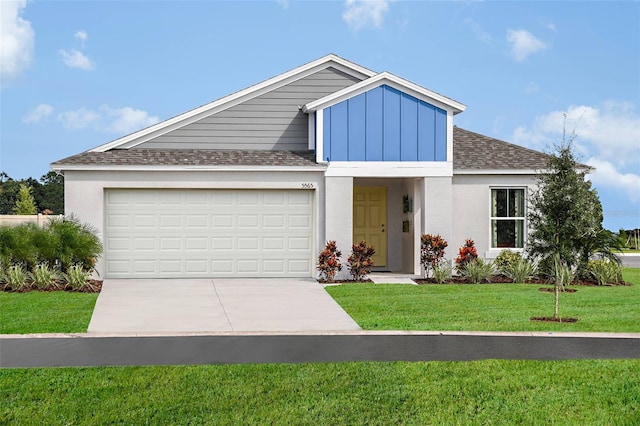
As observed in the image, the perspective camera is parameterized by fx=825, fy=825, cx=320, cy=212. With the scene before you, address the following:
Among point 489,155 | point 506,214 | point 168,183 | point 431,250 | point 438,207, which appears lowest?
point 431,250

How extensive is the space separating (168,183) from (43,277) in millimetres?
4078

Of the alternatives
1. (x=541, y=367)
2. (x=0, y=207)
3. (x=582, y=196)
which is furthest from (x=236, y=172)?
(x=0, y=207)

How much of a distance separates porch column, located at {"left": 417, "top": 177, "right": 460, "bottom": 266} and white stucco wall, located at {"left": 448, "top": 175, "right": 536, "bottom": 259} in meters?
0.52

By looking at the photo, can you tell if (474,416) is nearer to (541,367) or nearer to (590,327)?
(541,367)

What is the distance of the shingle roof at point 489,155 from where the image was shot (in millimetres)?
22875

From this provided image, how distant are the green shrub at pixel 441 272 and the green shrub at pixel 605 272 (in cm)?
381

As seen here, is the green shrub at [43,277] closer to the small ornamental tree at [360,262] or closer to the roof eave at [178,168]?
the roof eave at [178,168]

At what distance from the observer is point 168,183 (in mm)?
21562

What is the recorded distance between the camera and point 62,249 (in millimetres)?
19891

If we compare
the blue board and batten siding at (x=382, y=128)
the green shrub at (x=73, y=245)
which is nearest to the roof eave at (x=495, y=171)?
the blue board and batten siding at (x=382, y=128)

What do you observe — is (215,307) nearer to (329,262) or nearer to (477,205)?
(329,262)

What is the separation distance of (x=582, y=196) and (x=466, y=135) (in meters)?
9.51

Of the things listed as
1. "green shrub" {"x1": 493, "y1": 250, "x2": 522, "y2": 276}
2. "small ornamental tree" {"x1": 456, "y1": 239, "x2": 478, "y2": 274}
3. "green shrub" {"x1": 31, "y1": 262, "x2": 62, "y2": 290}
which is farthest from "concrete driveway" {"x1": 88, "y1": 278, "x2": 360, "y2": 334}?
"green shrub" {"x1": 493, "y1": 250, "x2": 522, "y2": 276}

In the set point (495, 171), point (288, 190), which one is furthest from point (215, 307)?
point (495, 171)
